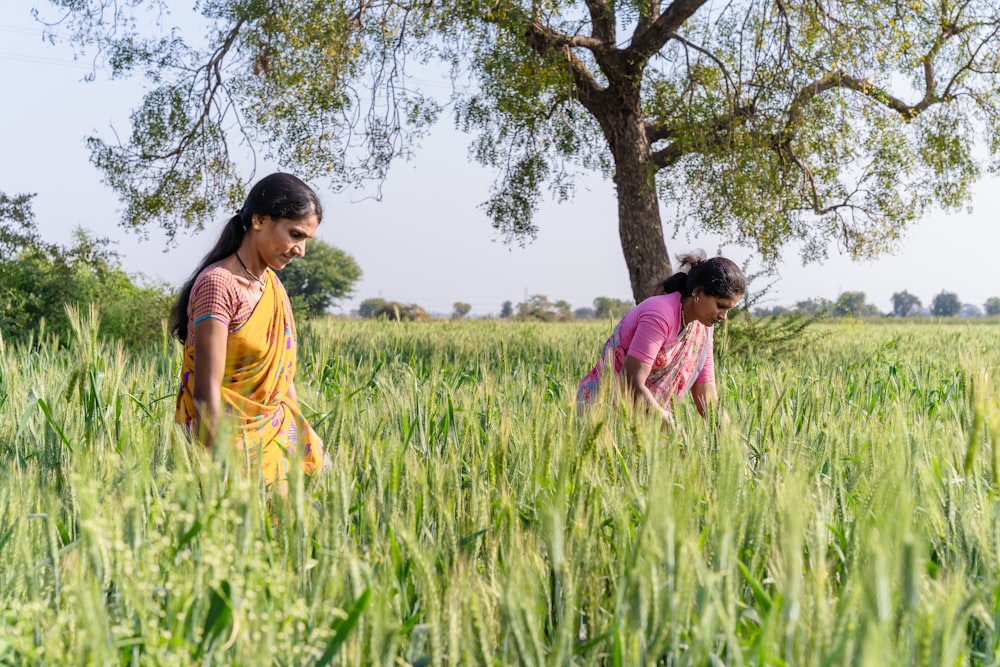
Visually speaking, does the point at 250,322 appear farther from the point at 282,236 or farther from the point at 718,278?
the point at 718,278

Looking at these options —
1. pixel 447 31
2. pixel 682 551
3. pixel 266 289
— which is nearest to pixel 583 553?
pixel 682 551

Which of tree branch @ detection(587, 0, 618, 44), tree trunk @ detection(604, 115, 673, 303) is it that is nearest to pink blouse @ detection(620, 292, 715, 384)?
tree trunk @ detection(604, 115, 673, 303)

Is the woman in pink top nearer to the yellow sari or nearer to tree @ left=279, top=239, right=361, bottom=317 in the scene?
the yellow sari

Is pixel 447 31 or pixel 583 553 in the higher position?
pixel 447 31

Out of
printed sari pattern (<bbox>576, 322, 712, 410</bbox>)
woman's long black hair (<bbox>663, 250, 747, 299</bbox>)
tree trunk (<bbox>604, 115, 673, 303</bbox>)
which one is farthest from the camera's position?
tree trunk (<bbox>604, 115, 673, 303</bbox>)

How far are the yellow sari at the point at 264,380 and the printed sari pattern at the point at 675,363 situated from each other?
5.05 ft

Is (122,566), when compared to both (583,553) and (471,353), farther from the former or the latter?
(471,353)

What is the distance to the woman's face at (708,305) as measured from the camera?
3.70m

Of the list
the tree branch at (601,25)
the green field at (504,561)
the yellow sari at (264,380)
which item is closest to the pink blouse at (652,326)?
the green field at (504,561)

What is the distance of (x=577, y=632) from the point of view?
4.92ft

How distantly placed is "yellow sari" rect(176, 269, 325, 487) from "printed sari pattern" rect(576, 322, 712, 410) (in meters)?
1.54

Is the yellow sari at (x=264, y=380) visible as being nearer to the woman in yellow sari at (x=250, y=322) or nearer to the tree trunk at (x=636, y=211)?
the woman in yellow sari at (x=250, y=322)

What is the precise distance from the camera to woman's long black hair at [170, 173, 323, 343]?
2.62m

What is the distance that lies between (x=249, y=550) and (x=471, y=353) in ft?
26.6
